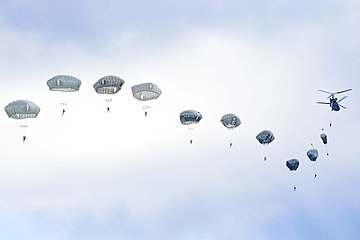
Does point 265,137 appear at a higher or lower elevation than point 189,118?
lower

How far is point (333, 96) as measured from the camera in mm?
137375

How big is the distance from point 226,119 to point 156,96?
15.5 meters

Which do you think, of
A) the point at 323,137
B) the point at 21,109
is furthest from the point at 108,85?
the point at 323,137

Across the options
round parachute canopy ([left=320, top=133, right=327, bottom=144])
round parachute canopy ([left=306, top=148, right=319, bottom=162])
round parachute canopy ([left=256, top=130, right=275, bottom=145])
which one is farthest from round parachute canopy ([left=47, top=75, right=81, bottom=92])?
round parachute canopy ([left=320, top=133, right=327, bottom=144])

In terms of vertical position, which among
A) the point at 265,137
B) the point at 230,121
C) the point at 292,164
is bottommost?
the point at 292,164

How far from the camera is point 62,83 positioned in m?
114

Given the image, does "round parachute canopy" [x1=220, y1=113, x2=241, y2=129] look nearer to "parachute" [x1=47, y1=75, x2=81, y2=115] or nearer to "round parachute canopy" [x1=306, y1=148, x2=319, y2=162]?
"round parachute canopy" [x1=306, y1=148, x2=319, y2=162]

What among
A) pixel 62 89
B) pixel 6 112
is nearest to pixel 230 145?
pixel 62 89

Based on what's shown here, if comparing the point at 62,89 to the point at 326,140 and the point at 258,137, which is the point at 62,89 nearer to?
the point at 258,137

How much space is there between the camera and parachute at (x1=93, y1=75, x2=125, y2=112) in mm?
116062

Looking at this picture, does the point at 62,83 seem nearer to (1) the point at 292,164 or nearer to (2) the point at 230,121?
(2) the point at 230,121

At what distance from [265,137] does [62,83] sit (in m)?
42.0

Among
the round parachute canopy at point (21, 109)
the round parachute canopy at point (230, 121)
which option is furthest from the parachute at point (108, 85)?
the round parachute canopy at point (230, 121)

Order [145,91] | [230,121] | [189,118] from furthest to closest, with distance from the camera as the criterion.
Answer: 1. [230,121]
2. [189,118]
3. [145,91]
